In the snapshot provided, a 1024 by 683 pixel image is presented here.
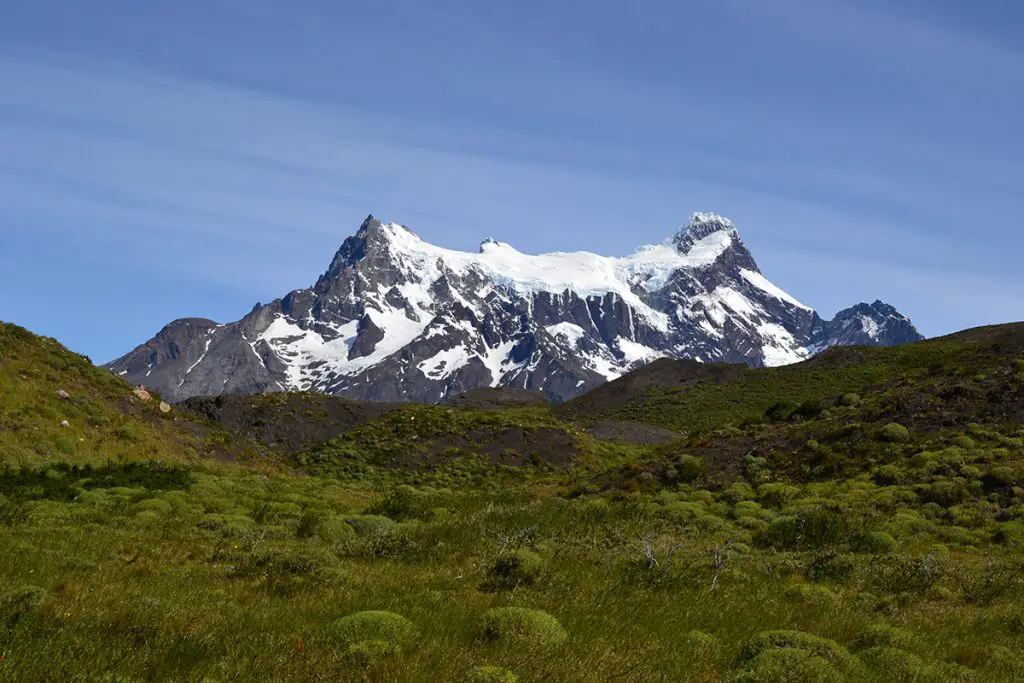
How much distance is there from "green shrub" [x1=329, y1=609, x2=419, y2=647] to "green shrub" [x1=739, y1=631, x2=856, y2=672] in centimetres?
392

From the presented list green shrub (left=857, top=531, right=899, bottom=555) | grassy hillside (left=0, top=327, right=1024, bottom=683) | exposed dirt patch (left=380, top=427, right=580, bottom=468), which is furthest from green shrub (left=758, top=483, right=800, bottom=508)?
exposed dirt patch (left=380, top=427, right=580, bottom=468)

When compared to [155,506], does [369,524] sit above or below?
below

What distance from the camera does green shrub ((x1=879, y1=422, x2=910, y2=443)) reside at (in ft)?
109

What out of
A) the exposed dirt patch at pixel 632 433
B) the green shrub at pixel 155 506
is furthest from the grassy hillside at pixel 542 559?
the exposed dirt patch at pixel 632 433

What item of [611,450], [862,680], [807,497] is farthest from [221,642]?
[611,450]

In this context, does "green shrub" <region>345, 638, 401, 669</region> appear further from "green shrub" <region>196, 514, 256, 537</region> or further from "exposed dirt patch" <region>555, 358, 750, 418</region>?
"exposed dirt patch" <region>555, 358, 750, 418</region>

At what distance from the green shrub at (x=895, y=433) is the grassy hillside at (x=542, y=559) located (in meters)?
0.17

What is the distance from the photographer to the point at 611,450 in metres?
61.5

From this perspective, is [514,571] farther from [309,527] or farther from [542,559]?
[309,527]

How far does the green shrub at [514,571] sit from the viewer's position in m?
11.4

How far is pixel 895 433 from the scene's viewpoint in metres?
33.4

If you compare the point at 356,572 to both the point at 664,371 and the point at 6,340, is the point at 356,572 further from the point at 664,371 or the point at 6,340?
the point at 664,371

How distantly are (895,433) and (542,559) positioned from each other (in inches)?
1042

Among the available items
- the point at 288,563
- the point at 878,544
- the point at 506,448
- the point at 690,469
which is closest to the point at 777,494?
the point at 690,469
